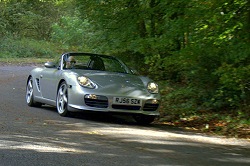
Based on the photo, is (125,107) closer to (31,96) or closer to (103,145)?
(103,145)

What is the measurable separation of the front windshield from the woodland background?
1.17m

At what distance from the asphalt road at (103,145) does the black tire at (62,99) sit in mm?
400

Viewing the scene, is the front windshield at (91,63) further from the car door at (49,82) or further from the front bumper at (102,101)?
the front bumper at (102,101)

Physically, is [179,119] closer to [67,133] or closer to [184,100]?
[184,100]

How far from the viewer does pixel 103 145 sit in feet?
22.5

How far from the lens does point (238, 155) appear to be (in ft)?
22.5

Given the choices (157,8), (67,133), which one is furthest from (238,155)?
(157,8)

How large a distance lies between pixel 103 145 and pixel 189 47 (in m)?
4.74

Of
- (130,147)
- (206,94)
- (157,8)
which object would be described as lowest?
(130,147)


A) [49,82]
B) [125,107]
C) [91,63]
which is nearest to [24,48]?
[49,82]

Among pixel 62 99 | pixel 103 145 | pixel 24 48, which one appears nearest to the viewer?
pixel 103 145

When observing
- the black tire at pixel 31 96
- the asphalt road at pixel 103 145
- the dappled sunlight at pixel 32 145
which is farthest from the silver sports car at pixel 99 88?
the dappled sunlight at pixel 32 145

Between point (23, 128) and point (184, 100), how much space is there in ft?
18.9

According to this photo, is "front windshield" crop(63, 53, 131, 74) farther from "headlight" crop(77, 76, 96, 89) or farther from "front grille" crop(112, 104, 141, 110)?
"front grille" crop(112, 104, 141, 110)
